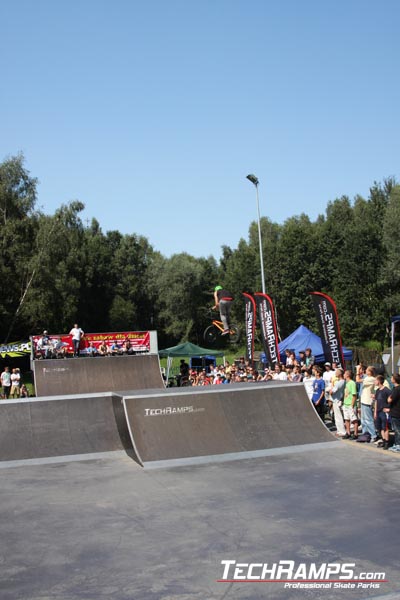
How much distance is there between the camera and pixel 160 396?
12148mm

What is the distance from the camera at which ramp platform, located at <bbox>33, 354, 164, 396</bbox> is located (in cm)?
2052

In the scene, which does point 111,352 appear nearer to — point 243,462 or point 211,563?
point 243,462

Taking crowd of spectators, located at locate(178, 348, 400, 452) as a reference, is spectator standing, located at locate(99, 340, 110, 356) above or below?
above

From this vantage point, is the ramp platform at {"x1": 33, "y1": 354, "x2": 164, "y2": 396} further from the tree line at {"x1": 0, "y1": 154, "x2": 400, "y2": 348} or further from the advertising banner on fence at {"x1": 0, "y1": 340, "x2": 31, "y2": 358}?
the tree line at {"x1": 0, "y1": 154, "x2": 400, "y2": 348}

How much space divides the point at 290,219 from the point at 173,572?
72657mm

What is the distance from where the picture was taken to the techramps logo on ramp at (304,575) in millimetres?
5320

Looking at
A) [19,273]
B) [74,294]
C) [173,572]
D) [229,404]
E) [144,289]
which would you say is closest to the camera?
[173,572]

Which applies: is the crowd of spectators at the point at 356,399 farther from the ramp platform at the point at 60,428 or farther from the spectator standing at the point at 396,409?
the ramp platform at the point at 60,428

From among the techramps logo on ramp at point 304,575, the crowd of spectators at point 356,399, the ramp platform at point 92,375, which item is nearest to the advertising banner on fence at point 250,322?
the ramp platform at point 92,375

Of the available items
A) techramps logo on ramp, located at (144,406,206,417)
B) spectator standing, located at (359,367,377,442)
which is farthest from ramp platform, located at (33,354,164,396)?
spectator standing, located at (359,367,377,442)

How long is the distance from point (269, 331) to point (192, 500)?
12.8 m

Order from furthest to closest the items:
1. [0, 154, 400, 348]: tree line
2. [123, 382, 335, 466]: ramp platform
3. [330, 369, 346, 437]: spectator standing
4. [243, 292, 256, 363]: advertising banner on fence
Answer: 1. [0, 154, 400, 348]: tree line
2. [243, 292, 256, 363]: advertising banner on fence
3. [330, 369, 346, 437]: spectator standing
4. [123, 382, 335, 466]: ramp platform

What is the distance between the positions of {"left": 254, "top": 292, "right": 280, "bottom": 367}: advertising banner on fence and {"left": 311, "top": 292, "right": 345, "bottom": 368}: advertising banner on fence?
2.42m

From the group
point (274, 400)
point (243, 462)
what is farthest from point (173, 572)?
point (274, 400)
